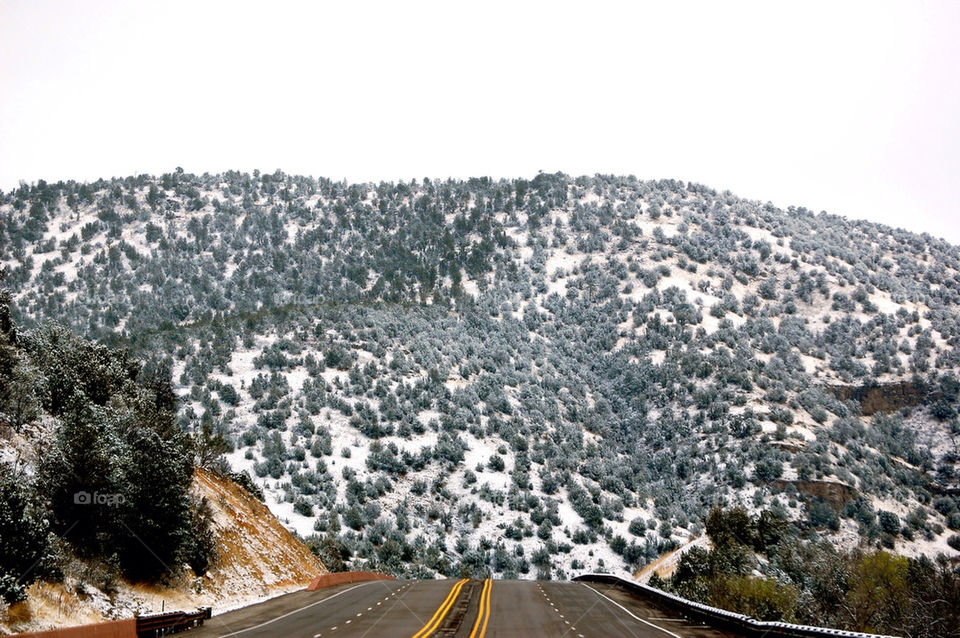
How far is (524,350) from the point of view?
95.6 metres

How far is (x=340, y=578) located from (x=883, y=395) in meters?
71.1

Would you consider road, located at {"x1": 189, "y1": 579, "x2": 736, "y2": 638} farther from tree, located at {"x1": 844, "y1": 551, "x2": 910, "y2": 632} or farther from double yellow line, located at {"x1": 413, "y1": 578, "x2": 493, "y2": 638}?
tree, located at {"x1": 844, "y1": 551, "x2": 910, "y2": 632}

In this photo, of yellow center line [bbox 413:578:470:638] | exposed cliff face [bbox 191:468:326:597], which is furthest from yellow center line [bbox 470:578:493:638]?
exposed cliff face [bbox 191:468:326:597]

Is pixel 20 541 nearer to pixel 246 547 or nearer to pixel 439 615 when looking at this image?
pixel 439 615

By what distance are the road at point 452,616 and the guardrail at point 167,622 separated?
1.31 ft

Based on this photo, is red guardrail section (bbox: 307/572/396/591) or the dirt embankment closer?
the dirt embankment

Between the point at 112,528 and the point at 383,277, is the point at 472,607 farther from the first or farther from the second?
the point at 383,277

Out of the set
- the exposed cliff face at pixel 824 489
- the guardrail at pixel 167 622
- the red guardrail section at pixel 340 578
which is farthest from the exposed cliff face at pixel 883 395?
the guardrail at pixel 167 622

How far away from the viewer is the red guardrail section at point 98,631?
13134 mm

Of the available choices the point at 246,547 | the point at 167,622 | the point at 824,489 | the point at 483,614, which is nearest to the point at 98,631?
the point at 167,622

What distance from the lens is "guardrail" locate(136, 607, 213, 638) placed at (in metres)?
16.4

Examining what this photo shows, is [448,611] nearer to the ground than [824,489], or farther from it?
farther from it

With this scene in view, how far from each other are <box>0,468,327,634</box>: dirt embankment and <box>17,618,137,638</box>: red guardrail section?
1731mm

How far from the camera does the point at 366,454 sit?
217ft
